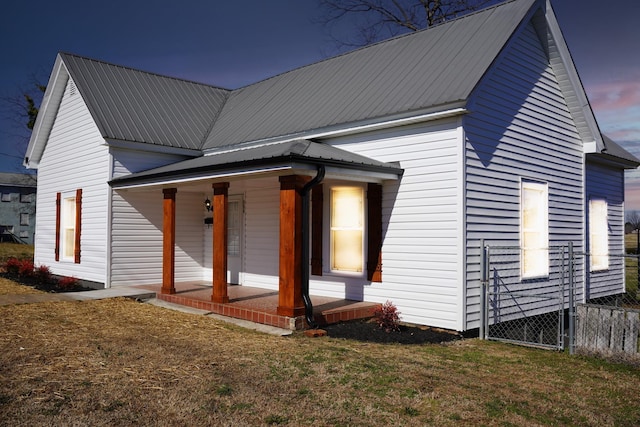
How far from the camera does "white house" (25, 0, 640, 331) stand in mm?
9797

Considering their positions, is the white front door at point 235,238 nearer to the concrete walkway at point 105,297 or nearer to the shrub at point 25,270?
the concrete walkway at point 105,297

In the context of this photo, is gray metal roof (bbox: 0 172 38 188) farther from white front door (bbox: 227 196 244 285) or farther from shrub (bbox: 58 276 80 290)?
white front door (bbox: 227 196 244 285)

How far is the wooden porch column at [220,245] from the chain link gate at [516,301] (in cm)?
489

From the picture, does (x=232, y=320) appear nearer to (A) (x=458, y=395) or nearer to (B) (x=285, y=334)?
(B) (x=285, y=334)

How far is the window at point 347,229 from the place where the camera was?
11477mm

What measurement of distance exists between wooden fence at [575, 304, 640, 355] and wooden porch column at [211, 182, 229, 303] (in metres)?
6.32

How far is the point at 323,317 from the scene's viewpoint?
965 cm

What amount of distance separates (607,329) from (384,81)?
6.57 metres

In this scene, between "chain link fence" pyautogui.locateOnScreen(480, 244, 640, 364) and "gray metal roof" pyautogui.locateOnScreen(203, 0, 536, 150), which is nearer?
"chain link fence" pyautogui.locateOnScreen(480, 244, 640, 364)

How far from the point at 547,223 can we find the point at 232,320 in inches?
268

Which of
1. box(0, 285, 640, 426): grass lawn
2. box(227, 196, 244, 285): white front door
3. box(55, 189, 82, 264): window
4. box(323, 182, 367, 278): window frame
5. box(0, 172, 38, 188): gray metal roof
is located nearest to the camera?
box(0, 285, 640, 426): grass lawn

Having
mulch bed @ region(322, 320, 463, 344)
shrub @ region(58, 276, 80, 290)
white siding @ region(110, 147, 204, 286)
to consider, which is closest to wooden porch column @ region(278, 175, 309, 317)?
mulch bed @ region(322, 320, 463, 344)

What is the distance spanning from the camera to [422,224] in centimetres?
1012

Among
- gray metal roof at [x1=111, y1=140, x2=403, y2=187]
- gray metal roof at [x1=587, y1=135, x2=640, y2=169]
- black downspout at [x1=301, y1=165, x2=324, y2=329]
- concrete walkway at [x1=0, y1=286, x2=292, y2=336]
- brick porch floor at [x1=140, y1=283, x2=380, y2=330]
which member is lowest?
concrete walkway at [x1=0, y1=286, x2=292, y2=336]
